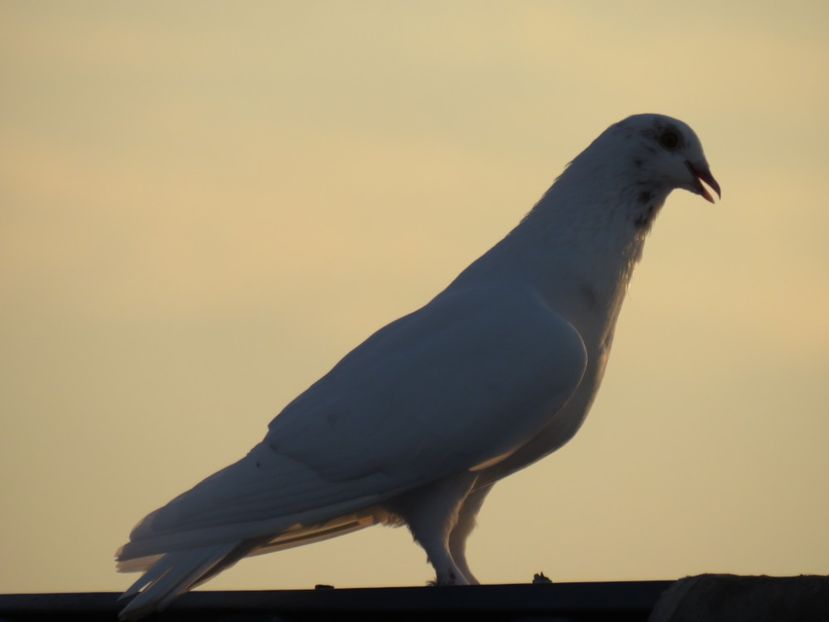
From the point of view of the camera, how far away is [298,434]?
8539 millimetres

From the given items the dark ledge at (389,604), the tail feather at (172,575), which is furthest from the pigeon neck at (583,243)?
the dark ledge at (389,604)

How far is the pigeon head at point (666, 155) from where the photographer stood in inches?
373

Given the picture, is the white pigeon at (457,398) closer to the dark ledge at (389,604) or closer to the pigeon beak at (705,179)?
the pigeon beak at (705,179)

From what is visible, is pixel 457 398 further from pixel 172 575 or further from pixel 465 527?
pixel 172 575

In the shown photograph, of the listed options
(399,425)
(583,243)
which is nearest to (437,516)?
(399,425)

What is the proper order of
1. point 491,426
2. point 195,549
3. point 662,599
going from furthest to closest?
point 491,426 < point 195,549 < point 662,599

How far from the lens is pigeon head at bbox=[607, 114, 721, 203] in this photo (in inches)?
373

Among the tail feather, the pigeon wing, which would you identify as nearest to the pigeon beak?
the pigeon wing

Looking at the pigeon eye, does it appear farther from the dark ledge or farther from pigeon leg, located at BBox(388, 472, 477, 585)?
the dark ledge

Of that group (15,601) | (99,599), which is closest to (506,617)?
(99,599)

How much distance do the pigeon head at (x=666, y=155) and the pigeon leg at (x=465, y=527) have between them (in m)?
2.20

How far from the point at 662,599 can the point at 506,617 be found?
2.16 feet

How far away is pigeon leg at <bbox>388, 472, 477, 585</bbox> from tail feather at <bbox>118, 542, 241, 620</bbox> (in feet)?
3.20

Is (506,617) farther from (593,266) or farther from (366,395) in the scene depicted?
(593,266)
